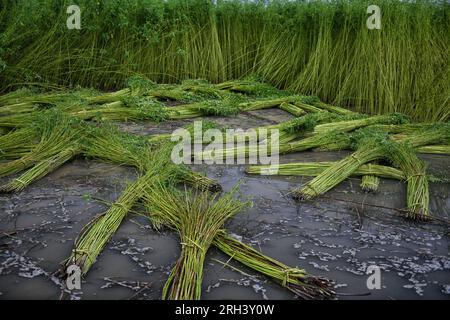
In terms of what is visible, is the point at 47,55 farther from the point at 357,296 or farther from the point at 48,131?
the point at 357,296

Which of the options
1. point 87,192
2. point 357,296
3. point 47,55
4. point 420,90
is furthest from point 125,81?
point 357,296

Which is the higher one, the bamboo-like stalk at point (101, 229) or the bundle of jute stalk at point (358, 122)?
the bundle of jute stalk at point (358, 122)

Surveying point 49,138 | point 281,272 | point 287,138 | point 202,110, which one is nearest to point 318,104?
point 202,110

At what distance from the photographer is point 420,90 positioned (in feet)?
19.5

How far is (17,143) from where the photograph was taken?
448cm

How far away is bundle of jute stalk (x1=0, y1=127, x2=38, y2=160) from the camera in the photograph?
4.36 metres

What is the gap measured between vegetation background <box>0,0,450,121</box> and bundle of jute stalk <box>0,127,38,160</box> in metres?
2.22

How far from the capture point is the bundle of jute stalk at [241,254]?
256 cm

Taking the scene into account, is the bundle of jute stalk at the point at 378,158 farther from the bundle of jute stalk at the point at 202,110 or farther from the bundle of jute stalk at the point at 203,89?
the bundle of jute stalk at the point at 203,89

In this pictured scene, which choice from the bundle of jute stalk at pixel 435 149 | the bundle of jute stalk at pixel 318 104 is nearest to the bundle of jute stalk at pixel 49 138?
the bundle of jute stalk at pixel 318 104

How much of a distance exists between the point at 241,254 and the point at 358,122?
3.21 metres

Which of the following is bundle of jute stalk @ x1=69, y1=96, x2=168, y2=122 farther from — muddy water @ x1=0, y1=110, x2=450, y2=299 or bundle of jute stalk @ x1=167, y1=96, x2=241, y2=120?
muddy water @ x1=0, y1=110, x2=450, y2=299

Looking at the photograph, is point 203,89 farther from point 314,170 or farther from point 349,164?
point 349,164

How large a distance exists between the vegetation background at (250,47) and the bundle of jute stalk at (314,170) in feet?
6.75
